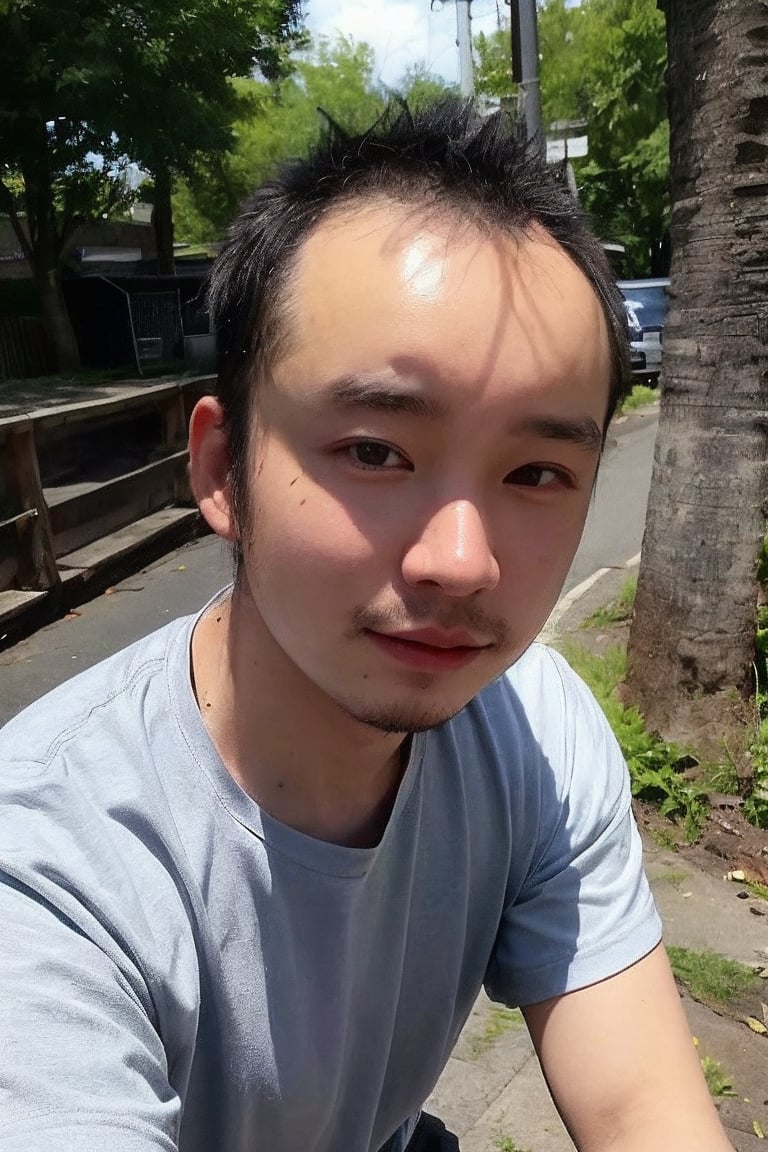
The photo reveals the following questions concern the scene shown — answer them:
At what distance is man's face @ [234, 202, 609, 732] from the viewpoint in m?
1.16

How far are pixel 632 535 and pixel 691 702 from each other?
159 inches

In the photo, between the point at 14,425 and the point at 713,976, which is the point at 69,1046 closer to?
the point at 713,976

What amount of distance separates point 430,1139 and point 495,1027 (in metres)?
1.36

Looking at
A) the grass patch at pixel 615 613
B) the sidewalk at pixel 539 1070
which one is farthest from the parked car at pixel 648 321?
the sidewalk at pixel 539 1070

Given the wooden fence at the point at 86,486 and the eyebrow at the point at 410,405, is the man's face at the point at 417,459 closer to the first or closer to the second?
the eyebrow at the point at 410,405

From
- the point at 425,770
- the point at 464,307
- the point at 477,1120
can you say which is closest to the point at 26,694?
the point at 477,1120

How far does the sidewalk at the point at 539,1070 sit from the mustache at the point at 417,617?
179 cm

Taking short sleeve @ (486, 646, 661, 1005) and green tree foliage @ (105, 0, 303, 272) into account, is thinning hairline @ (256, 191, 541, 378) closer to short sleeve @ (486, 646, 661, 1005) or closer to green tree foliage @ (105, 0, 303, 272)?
short sleeve @ (486, 646, 661, 1005)

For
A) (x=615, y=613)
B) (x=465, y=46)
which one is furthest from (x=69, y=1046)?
(x=465, y=46)

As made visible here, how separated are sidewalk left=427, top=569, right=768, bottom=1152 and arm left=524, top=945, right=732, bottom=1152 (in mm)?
1203

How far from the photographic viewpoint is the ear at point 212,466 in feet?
4.63

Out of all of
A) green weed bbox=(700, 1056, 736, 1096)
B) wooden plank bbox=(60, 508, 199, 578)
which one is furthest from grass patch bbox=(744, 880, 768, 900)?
wooden plank bbox=(60, 508, 199, 578)

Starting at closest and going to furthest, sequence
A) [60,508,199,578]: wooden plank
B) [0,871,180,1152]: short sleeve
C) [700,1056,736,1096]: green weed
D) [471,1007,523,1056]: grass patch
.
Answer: [0,871,180,1152]: short sleeve < [700,1056,736,1096]: green weed < [471,1007,523,1056]: grass patch < [60,508,199,578]: wooden plank

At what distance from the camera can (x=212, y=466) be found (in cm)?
145
